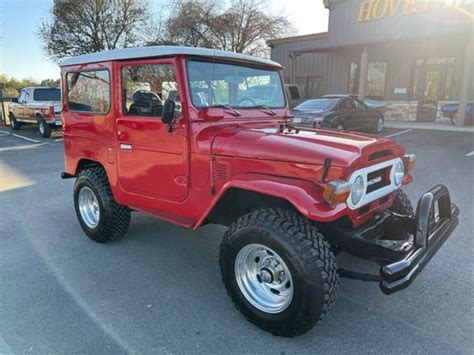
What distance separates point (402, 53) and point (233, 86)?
51.2 ft

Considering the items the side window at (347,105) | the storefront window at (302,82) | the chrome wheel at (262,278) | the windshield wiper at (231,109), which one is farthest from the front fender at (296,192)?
the storefront window at (302,82)

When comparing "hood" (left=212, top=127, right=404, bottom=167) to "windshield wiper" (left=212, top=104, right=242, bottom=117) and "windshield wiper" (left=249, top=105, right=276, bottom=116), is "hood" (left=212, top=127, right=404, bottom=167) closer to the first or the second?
"windshield wiper" (left=212, top=104, right=242, bottom=117)

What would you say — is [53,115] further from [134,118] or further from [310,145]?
[310,145]

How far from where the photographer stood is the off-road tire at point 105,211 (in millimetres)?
3768

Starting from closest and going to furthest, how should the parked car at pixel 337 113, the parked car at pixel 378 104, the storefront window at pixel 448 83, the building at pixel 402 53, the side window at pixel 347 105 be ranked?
the parked car at pixel 337 113
the side window at pixel 347 105
the building at pixel 402 53
the storefront window at pixel 448 83
the parked car at pixel 378 104

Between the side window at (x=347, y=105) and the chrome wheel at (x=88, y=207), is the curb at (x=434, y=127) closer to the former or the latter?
the side window at (x=347, y=105)

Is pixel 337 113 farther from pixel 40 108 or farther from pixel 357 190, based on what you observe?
pixel 40 108

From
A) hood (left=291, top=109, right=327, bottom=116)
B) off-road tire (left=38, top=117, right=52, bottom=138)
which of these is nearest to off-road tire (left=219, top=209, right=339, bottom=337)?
hood (left=291, top=109, right=327, bottom=116)

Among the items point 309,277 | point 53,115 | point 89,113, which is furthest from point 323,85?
point 309,277

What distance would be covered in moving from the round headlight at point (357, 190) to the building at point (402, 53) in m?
13.1

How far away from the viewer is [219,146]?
2.80m

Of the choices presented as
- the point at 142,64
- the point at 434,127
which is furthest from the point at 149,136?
the point at 434,127

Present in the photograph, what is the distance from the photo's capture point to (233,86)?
10.8 feet

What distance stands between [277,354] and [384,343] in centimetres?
73
